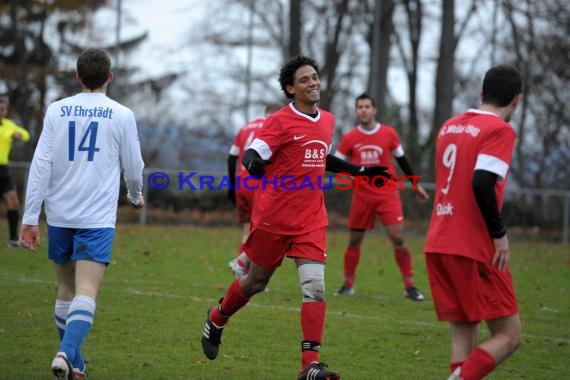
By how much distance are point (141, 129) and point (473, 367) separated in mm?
26446

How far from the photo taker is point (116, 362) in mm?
6660

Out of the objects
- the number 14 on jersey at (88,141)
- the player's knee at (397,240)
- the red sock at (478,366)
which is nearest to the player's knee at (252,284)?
the number 14 on jersey at (88,141)

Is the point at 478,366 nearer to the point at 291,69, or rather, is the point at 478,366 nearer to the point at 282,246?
the point at 282,246

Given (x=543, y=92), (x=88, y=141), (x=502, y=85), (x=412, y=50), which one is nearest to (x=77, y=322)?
(x=88, y=141)

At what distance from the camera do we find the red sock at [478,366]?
4.94 meters

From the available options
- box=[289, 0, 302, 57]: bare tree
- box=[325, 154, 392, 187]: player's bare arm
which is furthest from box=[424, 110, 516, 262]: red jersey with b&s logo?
box=[289, 0, 302, 57]: bare tree

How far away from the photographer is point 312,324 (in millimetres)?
6230

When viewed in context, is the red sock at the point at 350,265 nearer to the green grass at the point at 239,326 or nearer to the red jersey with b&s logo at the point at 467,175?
the green grass at the point at 239,326

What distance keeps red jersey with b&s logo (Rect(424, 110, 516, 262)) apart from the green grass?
71.7 inches

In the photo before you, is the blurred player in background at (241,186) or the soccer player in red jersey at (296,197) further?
the blurred player in background at (241,186)

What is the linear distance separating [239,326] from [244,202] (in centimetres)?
362

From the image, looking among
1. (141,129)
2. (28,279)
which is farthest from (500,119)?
(141,129)

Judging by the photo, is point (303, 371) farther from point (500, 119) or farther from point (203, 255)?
point (203, 255)

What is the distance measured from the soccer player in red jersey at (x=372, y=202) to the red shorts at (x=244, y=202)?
141 centimetres
